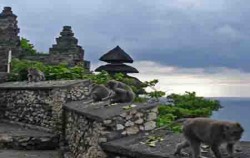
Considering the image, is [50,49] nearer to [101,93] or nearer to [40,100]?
[40,100]

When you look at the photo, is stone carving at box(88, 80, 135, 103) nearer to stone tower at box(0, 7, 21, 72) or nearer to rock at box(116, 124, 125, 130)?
rock at box(116, 124, 125, 130)

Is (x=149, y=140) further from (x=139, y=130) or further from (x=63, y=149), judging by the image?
(x=63, y=149)

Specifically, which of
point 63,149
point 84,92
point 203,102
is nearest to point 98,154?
point 63,149

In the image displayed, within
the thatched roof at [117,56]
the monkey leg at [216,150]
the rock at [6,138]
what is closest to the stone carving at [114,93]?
the rock at [6,138]

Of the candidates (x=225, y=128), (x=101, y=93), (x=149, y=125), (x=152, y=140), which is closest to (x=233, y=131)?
(x=225, y=128)

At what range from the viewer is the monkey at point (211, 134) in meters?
6.59

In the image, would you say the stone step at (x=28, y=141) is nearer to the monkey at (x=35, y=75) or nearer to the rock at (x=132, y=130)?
the monkey at (x=35, y=75)

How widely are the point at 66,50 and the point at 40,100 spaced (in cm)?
1028

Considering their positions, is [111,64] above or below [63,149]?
above

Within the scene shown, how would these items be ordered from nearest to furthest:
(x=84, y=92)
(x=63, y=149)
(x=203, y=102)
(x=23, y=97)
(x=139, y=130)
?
(x=139, y=130), (x=63, y=149), (x=84, y=92), (x=23, y=97), (x=203, y=102)

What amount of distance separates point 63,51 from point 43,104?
1041cm

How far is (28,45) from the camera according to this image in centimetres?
3027

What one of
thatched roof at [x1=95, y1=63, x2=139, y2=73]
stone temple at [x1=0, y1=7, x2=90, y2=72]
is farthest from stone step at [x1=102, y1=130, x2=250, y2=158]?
stone temple at [x1=0, y1=7, x2=90, y2=72]

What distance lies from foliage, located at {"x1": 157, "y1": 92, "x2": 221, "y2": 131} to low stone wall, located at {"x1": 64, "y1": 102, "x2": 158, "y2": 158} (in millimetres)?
5107
